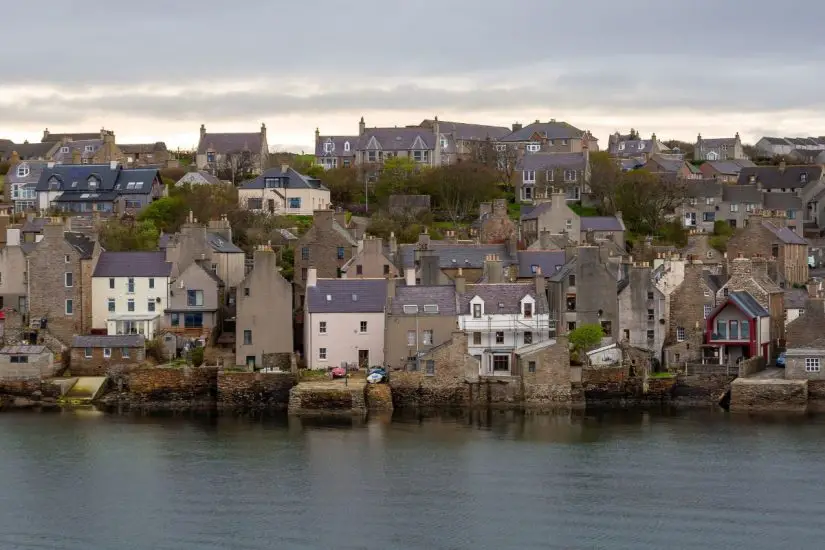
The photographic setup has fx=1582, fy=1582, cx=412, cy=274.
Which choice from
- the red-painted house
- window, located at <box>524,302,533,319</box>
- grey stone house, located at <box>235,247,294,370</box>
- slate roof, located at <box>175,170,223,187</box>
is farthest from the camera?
slate roof, located at <box>175,170,223,187</box>

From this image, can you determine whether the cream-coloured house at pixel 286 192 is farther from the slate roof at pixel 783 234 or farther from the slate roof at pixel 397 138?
the slate roof at pixel 783 234

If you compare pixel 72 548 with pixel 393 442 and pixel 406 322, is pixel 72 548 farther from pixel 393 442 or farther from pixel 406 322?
pixel 406 322

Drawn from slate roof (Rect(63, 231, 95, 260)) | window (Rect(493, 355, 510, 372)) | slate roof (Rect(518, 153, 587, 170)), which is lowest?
window (Rect(493, 355, 510, 372))

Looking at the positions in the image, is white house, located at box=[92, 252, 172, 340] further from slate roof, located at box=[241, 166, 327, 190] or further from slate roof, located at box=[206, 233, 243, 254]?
slate roof, located at box=[241, 166, 327, 190]

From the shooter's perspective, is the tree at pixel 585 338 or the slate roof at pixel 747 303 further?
the slate roof at pixel 747 303

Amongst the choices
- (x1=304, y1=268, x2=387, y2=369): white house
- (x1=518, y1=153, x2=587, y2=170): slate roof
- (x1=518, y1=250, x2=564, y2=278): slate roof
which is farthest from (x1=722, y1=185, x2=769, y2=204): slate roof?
(x1=304, y1=268, x2=387, y2=369): white house

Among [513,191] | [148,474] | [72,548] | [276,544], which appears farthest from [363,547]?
[513,191]

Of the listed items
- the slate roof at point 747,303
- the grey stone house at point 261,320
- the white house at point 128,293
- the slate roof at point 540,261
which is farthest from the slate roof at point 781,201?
the white house at point 128,293
